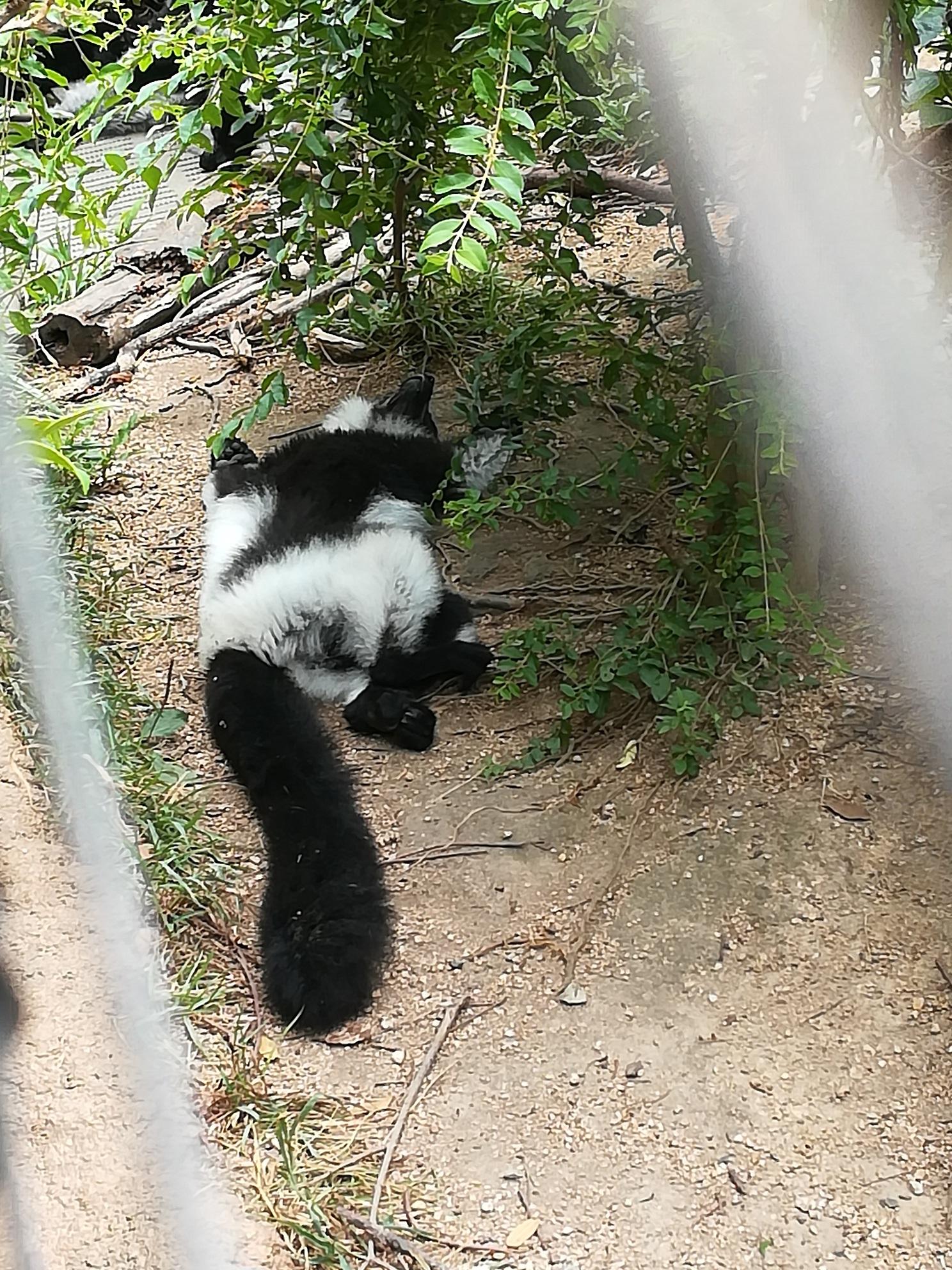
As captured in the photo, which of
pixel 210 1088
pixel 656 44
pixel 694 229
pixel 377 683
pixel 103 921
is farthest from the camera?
pixel 377 683

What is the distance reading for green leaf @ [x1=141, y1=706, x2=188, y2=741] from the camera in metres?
2.11

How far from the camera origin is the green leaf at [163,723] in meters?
2.11

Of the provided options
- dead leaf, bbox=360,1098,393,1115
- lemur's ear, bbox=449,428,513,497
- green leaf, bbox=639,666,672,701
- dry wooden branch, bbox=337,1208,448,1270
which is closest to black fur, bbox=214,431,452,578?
lemur's ear, bbox=449,428,513,497

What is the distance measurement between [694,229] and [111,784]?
1.12 metres

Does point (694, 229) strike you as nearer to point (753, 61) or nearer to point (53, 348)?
point (753, 61)

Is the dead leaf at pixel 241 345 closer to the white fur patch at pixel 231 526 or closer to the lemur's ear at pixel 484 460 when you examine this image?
the white fur patch at pixel 231 526

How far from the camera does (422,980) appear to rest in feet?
5.34

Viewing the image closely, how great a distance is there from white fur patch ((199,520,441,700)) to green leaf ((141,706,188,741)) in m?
0.11

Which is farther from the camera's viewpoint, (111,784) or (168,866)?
(168,866)

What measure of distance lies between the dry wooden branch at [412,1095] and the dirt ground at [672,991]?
0.01 meters

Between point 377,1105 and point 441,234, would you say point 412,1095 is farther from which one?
point 441,234

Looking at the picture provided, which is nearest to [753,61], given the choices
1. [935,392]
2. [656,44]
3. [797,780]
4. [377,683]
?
[656,44]

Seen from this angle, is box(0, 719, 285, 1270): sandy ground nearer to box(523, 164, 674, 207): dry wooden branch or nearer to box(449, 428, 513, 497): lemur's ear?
box(449, 428, 513, 497): lemur's ear

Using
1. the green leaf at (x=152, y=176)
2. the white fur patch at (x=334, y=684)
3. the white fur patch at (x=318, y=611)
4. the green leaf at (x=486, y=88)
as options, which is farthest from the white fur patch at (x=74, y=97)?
the green leaf at (x=486, y=88)
